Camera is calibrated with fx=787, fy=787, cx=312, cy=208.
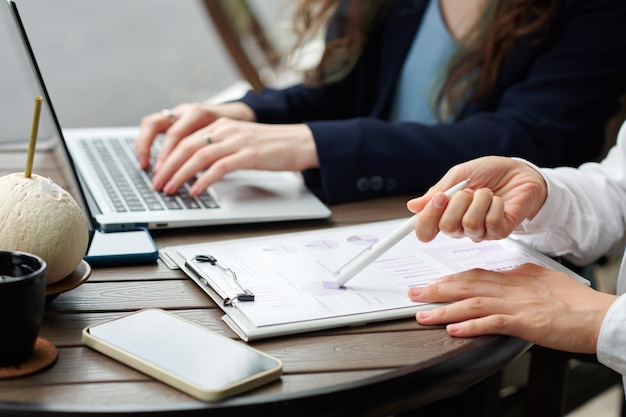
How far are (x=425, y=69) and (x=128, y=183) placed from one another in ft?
2.10

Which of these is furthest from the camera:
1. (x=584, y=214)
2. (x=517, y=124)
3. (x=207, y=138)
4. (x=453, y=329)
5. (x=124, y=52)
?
(x=124, y=52)

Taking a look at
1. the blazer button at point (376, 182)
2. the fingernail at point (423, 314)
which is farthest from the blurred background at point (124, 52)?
the fingernail at point (423, 314)

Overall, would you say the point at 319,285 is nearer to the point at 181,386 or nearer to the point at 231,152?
the point at 181,386

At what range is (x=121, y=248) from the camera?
91 cm

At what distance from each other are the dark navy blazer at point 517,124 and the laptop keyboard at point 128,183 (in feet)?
0.67

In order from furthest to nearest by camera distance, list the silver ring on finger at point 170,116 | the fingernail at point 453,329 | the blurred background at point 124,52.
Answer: the blurred background at point 124,52 → the silver ring on finger at point 170,116 → the fingernail at point 453,329

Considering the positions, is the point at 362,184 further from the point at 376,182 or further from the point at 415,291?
the point at 415,291

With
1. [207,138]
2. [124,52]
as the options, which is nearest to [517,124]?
[207,138]

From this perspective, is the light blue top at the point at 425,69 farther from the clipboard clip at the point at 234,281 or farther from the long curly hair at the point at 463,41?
the clipboard clip at the point at 234,281

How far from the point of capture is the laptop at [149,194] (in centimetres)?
99

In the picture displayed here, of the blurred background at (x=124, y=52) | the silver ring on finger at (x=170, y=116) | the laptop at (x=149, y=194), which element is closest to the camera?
the laptop at (x=149, y=194)

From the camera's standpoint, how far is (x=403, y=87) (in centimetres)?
154

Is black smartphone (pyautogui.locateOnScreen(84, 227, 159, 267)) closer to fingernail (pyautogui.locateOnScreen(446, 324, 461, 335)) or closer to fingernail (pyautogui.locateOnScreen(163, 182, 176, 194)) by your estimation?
fingernail (pyautogui.locateOnScreen(163, 182, 176, 194))

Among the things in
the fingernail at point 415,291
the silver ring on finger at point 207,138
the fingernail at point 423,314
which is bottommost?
the fingernail at point 423,314
